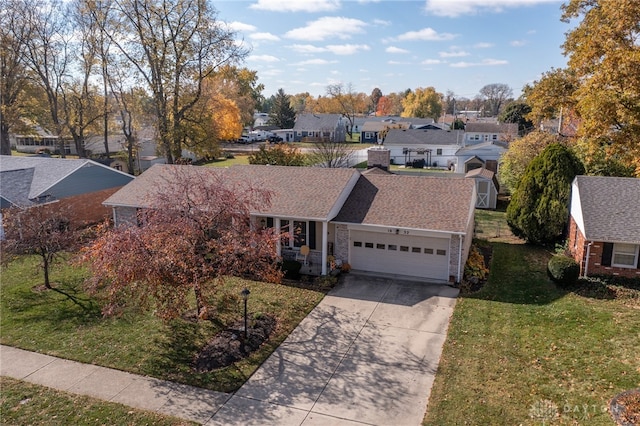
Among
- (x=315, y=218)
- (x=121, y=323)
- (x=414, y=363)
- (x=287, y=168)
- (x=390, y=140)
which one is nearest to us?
(x=414, y=363)

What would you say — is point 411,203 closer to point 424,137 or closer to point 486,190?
point 486,190

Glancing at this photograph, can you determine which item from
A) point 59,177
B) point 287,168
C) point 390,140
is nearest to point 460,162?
point 390,140

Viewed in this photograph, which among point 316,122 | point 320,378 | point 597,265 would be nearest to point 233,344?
point 320,378

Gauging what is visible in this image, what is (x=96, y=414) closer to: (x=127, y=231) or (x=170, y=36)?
(x=127, y=231)

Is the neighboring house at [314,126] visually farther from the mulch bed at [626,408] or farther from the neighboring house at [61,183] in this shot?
the mulch bed at [626,408]

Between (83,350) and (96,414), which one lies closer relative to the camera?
(96,414)

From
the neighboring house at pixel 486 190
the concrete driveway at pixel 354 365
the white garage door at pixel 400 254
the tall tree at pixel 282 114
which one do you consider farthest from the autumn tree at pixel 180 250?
Answer: the tall tree at pixel 282 114

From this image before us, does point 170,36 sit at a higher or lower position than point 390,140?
higher
